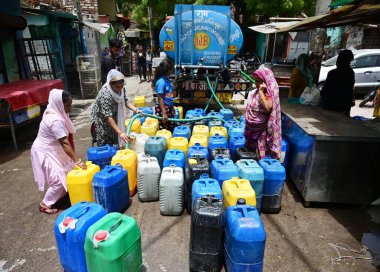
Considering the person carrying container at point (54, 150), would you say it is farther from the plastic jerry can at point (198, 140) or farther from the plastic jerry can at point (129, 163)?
the plastic jerry can at point (198, 140)

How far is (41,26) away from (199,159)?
28.3 ft

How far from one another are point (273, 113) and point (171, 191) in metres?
1.68

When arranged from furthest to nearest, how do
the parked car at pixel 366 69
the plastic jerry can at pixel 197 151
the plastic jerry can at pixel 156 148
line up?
the parked car at pixel 366 69 → the plastic jerry can at pixel 156 148 → the plastic jerry can at pixel 197 151

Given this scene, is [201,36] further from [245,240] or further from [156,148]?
[245,240]

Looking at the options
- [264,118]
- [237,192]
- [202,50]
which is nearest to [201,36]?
[202,50]

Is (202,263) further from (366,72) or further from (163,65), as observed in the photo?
(366,72)

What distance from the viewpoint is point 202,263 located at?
254 cm

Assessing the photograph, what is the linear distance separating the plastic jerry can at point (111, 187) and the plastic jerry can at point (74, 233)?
2.17ft

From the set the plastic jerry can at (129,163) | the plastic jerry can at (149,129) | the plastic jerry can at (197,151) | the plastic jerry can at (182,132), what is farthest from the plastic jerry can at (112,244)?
the plastic jerry can at (149,129)

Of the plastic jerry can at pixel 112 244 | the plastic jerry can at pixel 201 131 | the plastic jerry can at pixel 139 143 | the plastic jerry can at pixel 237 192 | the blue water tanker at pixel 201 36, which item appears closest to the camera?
the plastic jerry can at pixel 112 244

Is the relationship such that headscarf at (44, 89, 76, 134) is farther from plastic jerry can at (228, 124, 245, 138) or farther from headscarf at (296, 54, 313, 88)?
headscarf at (296, 54, 313, 88)

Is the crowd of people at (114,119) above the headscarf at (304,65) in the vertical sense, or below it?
below

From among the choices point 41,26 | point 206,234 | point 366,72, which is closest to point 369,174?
point 206,234

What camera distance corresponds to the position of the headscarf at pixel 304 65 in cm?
542
